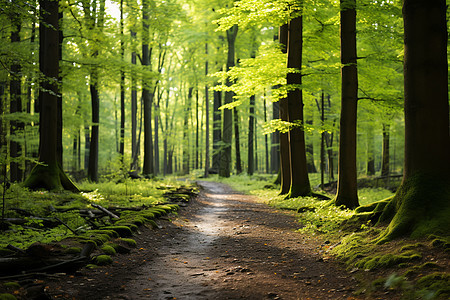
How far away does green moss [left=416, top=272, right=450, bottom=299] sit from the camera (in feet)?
11.1

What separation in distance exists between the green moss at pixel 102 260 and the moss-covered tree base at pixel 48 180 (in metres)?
6.75

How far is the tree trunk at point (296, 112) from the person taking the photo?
1228 cm

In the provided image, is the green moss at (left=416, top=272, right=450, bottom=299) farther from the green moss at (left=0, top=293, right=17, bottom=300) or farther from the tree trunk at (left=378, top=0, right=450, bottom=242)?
the green moss at (left=0, top=293, right=17, bottom=300)

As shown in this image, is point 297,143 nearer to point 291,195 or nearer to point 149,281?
point 291,195

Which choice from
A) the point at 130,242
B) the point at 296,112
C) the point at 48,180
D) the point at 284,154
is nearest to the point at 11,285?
the point at 130,242

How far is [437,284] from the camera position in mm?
3518

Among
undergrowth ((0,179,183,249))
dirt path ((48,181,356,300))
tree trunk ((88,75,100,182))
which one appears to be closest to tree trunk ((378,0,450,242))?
dirt path ((48,181,356,300))

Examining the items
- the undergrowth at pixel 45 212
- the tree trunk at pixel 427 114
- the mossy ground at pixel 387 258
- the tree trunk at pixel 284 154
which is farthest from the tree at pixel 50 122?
the tree trunk at pixel 427 114

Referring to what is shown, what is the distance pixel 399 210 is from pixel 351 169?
3797mm

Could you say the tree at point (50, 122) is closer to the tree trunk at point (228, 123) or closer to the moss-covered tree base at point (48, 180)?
the moss-covered tree base at point (48, 180)

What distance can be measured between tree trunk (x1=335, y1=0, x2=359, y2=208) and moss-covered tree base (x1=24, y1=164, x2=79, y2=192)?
8.84m

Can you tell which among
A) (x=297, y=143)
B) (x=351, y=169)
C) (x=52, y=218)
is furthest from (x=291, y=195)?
(x=52, y=218)

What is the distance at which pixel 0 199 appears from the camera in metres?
7.21

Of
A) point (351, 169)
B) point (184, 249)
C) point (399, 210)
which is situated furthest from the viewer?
point (351, 169)
